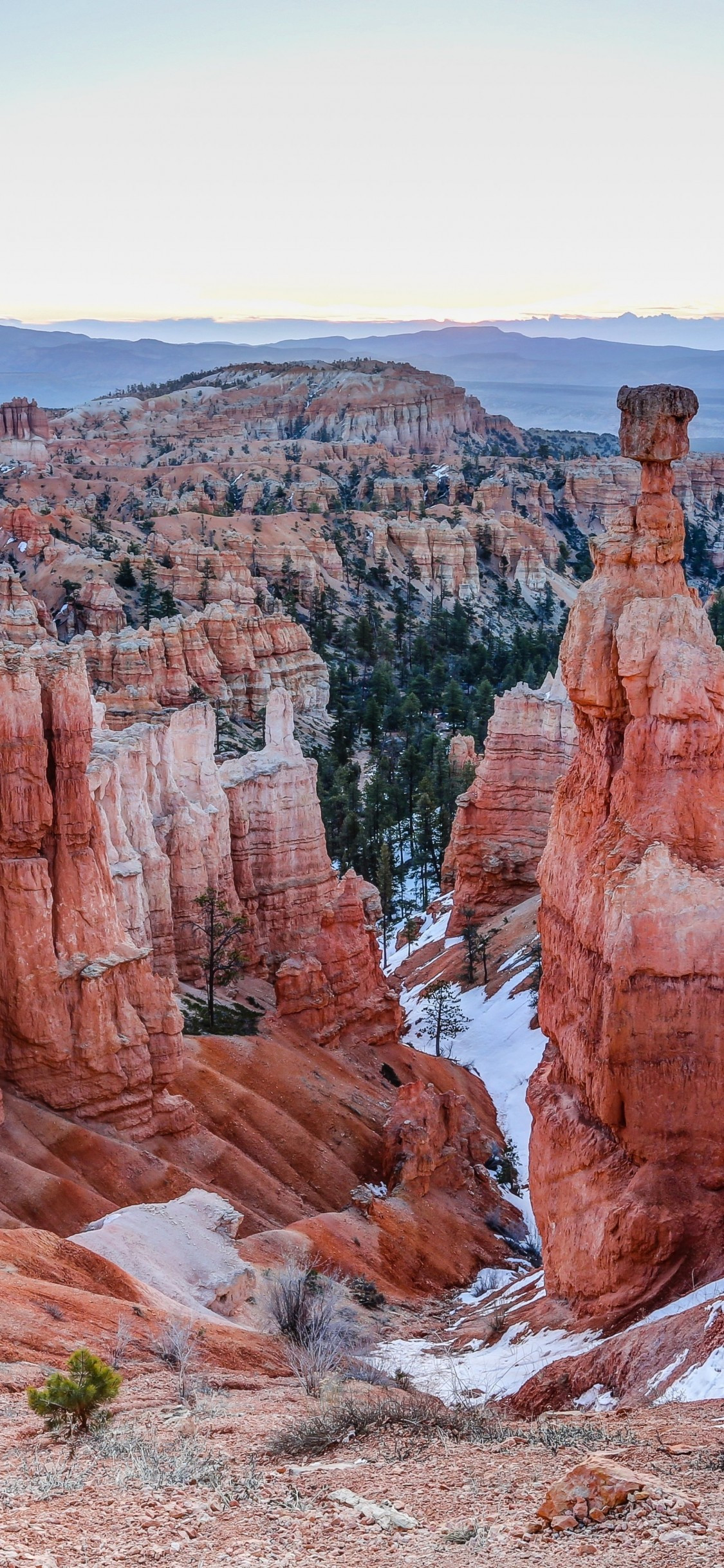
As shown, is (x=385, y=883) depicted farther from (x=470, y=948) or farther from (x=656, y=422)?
(x=656, y=422)

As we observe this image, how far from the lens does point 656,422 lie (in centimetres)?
1828

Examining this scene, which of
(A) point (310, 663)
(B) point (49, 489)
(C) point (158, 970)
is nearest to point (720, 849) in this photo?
(C) point (158, 970)

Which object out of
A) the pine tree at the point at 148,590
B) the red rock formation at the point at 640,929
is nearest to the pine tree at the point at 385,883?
the pine tree at the point at 148,590

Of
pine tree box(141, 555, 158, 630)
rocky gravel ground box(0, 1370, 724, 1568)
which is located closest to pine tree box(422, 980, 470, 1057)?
rocky gravel ground box(0, 1370, 724, 1568)

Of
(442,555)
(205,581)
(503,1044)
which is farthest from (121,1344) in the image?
(442,555)

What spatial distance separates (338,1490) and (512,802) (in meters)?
42.3

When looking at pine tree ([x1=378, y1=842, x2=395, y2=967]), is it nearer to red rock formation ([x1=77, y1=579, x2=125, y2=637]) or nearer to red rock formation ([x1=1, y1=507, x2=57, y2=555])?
red rock formation ([x1=77, y1=579, x2=125, y2=637])

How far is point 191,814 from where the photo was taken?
37.4 meters

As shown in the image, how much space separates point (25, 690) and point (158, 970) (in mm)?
12480

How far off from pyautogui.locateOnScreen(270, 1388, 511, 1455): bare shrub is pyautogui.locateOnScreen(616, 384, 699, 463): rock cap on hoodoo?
38.8 feet

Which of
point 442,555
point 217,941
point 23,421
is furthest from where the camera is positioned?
point 23,421

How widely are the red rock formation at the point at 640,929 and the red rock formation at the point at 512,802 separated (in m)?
31.5

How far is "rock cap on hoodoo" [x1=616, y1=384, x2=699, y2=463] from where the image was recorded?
18250 millimetres

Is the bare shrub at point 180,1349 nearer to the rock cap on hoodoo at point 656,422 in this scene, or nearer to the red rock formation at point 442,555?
the rock cap on hoodoo at point 656,422
